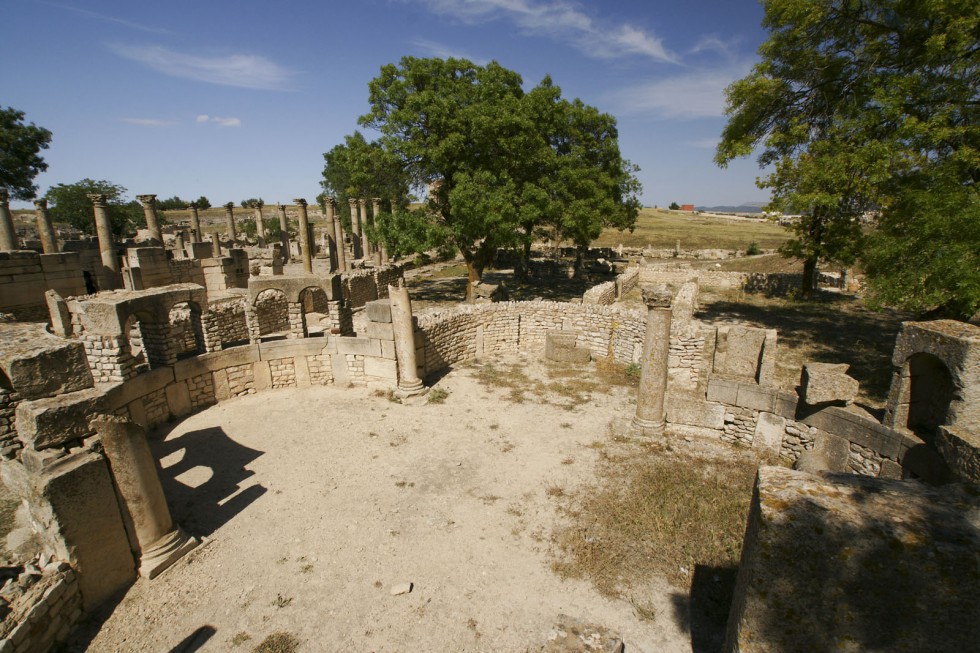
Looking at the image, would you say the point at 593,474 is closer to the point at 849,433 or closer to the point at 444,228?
the point at 849,433

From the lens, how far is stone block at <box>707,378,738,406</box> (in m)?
9.25

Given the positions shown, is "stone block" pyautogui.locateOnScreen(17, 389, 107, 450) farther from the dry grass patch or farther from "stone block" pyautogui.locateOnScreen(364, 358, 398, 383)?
"stone block" pyautogui.locateOnScreen(364, 358, 398, 383)

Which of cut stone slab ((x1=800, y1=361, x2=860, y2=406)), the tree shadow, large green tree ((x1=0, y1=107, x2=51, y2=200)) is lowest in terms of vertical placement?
the tree shadow

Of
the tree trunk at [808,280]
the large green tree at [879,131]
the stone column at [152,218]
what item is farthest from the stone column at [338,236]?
the tree trunk at [808,280]

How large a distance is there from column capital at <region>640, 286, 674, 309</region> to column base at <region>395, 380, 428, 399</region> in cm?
639

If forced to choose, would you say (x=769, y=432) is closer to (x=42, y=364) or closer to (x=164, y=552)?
(x=164, y=552)

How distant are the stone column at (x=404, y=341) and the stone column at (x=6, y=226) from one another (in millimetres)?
16620

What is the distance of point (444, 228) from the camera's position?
60.3ft

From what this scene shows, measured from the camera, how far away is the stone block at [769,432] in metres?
8.91

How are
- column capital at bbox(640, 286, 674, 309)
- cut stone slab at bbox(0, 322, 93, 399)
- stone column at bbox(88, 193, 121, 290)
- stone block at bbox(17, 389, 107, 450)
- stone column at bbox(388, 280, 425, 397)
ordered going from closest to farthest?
stone block at bbox(17, 389, 107, 450) < cut stone slab at bbox(0, 322, 93, 399) < column capital at bbox(640, 286, 674, 309) < stone column at bbox(388, 280, 425, 397) < stone column at bbox(88, 193, 121, 290)

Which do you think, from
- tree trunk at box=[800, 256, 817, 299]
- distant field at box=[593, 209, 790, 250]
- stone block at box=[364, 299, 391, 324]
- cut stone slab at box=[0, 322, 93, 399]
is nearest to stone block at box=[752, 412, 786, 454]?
stone block at box=[364, 299, 391, 324]

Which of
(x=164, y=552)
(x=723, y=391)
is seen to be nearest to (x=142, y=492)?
(x=164, y=552)

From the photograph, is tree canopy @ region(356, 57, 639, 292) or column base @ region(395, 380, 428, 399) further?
tree canopy @ region(356, 57, 639, 292)

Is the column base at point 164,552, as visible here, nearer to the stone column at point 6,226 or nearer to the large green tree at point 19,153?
the stone column at point 6,226
